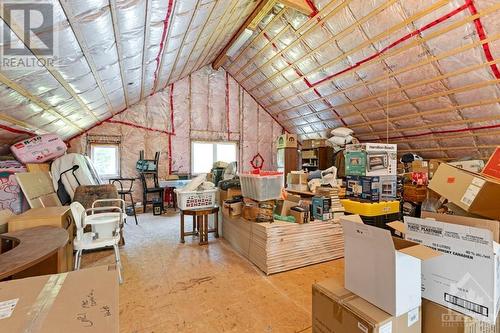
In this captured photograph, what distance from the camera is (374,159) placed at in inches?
135

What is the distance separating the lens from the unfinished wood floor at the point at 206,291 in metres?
1.90

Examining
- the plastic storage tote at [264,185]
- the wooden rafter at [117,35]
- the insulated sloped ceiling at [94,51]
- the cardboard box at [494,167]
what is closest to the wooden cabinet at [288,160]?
the insulated sloped ceiling at [94,51]

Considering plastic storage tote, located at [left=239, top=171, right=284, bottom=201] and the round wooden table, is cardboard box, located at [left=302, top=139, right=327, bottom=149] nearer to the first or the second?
plastic storage tote, located at [left=239, top=171, right=284, bottom=201]

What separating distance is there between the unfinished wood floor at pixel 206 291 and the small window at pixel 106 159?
3584 mm

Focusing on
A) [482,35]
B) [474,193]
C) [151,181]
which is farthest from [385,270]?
[151,181]

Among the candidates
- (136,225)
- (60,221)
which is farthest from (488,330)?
(136,225)

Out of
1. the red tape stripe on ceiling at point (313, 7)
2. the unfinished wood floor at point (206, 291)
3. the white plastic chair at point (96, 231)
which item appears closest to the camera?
the unfinished wood floor at point (206, 291)

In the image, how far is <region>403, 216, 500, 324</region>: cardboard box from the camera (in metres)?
1.14

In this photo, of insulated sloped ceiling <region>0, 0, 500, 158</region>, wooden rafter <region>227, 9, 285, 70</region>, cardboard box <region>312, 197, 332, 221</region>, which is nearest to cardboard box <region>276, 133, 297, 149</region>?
insulated sloped ceiling <region>0, 0, 500, 158</region>

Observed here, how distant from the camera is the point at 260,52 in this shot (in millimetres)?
6055

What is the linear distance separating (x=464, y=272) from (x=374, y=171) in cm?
237

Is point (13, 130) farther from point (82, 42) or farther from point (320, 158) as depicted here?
point (320, 158)

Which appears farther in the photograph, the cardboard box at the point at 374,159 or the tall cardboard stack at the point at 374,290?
the cardboard box at the point at 374,159

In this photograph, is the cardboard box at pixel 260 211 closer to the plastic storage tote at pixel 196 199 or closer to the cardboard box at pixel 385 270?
the plastic storage tote at pixel 196 199
